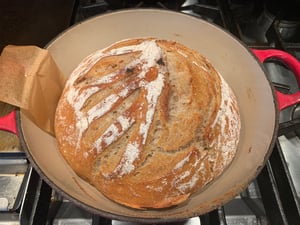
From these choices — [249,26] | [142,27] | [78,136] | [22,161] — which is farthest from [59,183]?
[249,26]

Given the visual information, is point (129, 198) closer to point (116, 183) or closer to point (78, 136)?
point (116, 183)

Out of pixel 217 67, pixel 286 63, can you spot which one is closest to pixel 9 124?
pixel 217 67

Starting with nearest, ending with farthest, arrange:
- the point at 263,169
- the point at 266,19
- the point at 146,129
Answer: the point at 146,129
the point at 263,169
the point at 266,19

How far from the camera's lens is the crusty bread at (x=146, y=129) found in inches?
23.3

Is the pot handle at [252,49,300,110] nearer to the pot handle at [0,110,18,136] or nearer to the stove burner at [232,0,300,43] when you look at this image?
the stove burner at [232,0,300,43]

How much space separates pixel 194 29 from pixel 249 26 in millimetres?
350

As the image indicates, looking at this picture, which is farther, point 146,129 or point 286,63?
point 286,63

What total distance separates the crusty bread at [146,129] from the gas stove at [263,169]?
131 mm

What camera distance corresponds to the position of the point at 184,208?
0.59 m

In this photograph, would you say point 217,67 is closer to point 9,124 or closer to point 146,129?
point 146,129

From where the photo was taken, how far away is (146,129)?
1.95 feet

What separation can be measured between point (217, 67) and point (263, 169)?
10.9 inches

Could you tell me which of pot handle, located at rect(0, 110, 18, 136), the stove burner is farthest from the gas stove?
pot handle, located at rect(0, 110, 18, 136)

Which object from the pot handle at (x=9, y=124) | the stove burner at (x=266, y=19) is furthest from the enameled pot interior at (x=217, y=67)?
the stove burner at (x=266, y=19)
